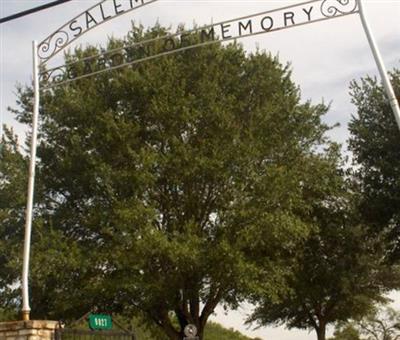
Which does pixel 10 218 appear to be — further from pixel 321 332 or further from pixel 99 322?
pixel 321 332

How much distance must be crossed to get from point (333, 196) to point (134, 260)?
10825 mm

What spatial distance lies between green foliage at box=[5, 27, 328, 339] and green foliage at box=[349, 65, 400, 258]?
2.37 metres

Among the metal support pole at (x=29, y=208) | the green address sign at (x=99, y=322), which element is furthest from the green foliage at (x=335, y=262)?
the metal support pole at (x=29, y=208)

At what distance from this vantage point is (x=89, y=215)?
27062 mm

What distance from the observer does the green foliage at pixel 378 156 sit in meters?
26.5

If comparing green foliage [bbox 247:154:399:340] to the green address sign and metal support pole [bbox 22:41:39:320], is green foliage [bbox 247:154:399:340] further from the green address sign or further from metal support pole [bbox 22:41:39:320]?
metal support pole [bbox 22:41:39:320]

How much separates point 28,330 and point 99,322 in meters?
1.46

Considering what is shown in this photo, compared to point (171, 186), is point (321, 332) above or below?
below

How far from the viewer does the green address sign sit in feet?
43.9

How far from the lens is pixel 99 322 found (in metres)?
13.5

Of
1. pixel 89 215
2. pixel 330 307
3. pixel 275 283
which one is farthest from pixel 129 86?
pixel 330 307

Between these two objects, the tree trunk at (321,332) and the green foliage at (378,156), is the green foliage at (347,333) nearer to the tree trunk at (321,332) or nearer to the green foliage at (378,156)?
the tree trunk at (321,332)

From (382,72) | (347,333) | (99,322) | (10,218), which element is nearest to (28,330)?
(99,322)

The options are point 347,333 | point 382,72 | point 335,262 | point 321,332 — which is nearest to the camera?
point 382,72
